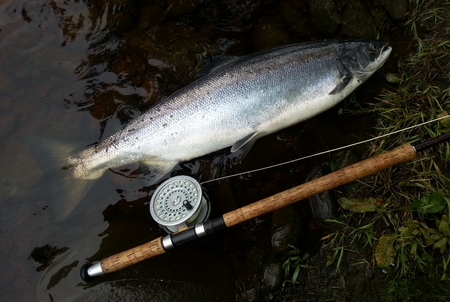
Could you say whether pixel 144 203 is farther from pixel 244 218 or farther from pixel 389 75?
pixel 389 75

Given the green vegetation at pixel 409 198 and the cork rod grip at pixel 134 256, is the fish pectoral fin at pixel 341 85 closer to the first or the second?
the green vegetation at pixel 409 198

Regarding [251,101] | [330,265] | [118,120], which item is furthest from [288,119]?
[118,120]

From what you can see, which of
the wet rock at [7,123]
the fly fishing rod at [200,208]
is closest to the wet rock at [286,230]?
the fly fishing rod at [200,208]

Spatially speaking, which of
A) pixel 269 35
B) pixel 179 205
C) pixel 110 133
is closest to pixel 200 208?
pixel 179 205

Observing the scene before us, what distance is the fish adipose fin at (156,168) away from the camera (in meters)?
3.41

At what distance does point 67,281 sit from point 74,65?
2455 millimetres

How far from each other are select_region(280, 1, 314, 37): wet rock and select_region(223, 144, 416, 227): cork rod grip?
2.05m

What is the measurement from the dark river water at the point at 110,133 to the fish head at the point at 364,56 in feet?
1.20

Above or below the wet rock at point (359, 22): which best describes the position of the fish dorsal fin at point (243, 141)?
below

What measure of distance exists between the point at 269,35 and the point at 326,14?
0.67 metres

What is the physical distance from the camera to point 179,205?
297cm

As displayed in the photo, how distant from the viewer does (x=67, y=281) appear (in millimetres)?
2994

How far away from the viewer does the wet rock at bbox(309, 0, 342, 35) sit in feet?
12.1

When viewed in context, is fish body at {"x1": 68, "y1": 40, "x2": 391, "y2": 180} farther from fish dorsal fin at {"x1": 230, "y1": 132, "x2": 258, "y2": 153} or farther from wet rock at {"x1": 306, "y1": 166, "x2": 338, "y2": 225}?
wet rock at {"x1": 306, "y1": 166, "x2": 338, "y2": 225}
